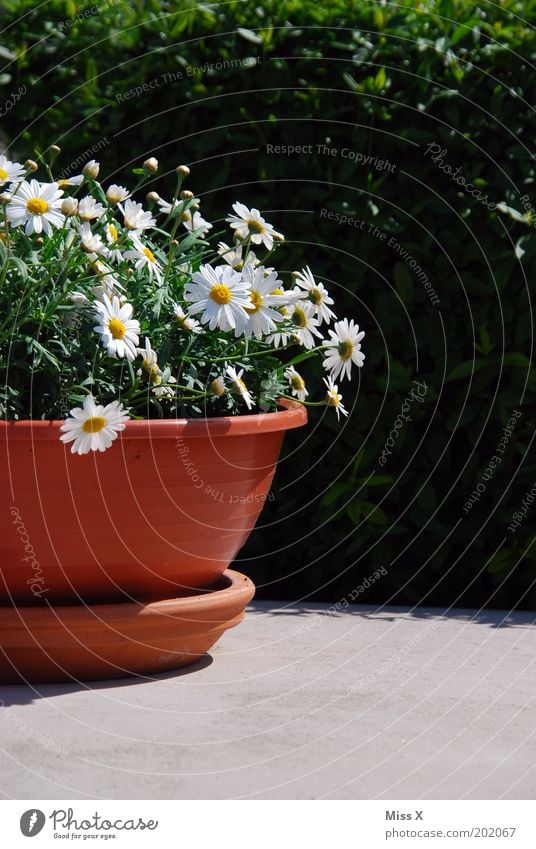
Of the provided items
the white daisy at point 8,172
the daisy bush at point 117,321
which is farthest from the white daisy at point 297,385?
the white daisy at point 8,172

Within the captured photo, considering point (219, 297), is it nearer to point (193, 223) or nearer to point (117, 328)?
point (117, 328)

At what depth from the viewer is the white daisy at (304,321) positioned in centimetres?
278

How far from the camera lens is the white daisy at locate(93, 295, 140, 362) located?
2.35 metres

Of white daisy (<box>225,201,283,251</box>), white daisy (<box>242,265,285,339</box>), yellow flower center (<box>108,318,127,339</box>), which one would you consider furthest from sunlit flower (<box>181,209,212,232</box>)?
yellow flower center (<box>108,318,127,339</box>)

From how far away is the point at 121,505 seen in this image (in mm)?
2471

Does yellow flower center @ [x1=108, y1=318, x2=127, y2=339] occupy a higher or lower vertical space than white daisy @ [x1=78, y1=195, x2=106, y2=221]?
lower

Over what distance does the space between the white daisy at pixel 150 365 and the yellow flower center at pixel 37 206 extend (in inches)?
14.7

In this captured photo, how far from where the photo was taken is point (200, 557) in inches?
104

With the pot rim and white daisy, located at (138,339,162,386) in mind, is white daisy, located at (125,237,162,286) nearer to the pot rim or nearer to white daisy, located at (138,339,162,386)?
white daisy, located at (138,339,162,386)

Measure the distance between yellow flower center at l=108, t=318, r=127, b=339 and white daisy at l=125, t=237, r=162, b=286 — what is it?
0.27 m

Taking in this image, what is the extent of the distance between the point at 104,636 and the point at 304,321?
0.90m

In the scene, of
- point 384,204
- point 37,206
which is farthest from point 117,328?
point 384,204

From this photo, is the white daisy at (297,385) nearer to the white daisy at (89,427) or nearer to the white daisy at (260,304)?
the white daisy at (260,304)

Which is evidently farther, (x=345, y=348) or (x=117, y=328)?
(x=345, y=348)
